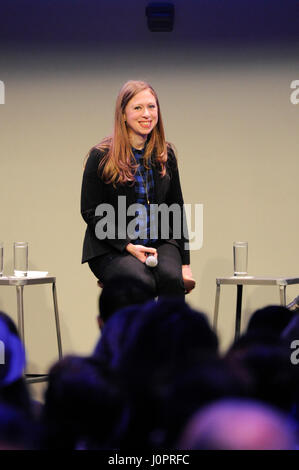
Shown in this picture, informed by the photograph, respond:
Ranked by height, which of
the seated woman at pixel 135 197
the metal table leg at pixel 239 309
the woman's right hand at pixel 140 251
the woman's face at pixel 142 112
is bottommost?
the metal table leg at pixel 239 309

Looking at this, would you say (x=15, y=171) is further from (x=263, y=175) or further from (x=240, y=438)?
(x=240, y=438)

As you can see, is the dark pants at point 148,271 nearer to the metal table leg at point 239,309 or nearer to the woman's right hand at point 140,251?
the woman's right hand at point 140,251

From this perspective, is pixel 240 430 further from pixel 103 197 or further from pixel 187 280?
pixel 103 197

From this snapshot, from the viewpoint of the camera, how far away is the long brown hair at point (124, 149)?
277cm

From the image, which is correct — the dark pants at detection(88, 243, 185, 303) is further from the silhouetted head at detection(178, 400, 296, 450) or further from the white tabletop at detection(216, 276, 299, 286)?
the silhouetted head at detection(178, 400, 296, 450)

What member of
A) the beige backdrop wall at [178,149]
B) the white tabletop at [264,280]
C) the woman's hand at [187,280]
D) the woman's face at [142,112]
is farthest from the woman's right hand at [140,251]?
the beige backdrop wall at [178,149]

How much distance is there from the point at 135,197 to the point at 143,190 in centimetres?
Answer: 5

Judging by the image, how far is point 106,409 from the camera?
0.86 m

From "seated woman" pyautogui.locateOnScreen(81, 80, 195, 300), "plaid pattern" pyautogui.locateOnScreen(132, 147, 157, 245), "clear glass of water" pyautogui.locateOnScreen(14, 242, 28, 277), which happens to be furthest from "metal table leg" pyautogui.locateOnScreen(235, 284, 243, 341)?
"clear glass of water" pyautogui.locateOnScreen(14, 242, 28, 277)

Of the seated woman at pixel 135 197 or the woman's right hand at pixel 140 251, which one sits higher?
the seated woman at pixel 135 197

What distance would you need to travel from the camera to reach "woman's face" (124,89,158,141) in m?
2.79

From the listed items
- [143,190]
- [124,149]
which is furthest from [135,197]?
[124,149]

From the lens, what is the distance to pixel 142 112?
279cm
